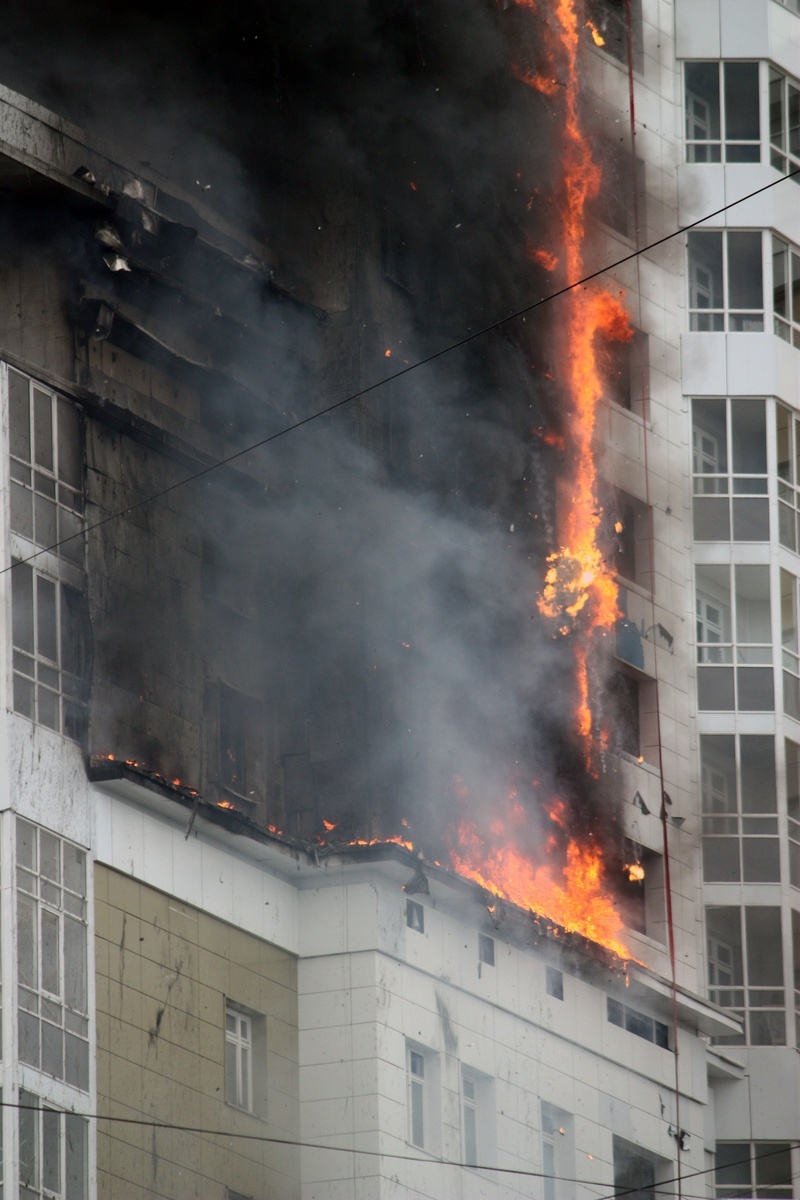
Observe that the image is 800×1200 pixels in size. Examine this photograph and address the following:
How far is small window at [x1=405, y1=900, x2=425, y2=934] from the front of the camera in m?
40.2

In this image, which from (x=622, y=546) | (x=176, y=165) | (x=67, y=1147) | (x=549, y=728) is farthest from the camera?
(x=622, y=546)

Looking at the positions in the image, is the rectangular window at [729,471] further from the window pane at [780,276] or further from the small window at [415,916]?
the small window at [415,916]

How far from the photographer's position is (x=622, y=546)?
4984cm

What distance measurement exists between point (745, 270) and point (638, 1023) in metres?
14.8

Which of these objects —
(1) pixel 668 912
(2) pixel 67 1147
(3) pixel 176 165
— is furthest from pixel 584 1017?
(3) pixel 176 165

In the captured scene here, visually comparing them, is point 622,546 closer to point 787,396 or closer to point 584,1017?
point 787,396

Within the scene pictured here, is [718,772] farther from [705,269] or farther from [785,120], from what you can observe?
[785,120]

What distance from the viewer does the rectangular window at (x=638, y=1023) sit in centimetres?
4431

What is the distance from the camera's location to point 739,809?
48406 millimetres

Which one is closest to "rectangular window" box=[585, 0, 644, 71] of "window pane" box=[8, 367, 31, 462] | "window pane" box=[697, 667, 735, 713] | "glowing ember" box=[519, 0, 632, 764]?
"glowing ember" box=[519, 0, 632, 764]

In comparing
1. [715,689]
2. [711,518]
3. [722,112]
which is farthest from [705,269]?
[715,689]

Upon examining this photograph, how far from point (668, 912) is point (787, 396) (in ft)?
32.8

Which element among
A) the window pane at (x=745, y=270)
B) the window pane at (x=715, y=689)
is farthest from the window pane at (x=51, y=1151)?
the window pane at (x=745, y=270)

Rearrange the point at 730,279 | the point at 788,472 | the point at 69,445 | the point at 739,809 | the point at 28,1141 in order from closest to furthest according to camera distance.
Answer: the point at 28,1141, the point at 69,445, the point at 739,809, the point at 788,472, the point at 730,279
